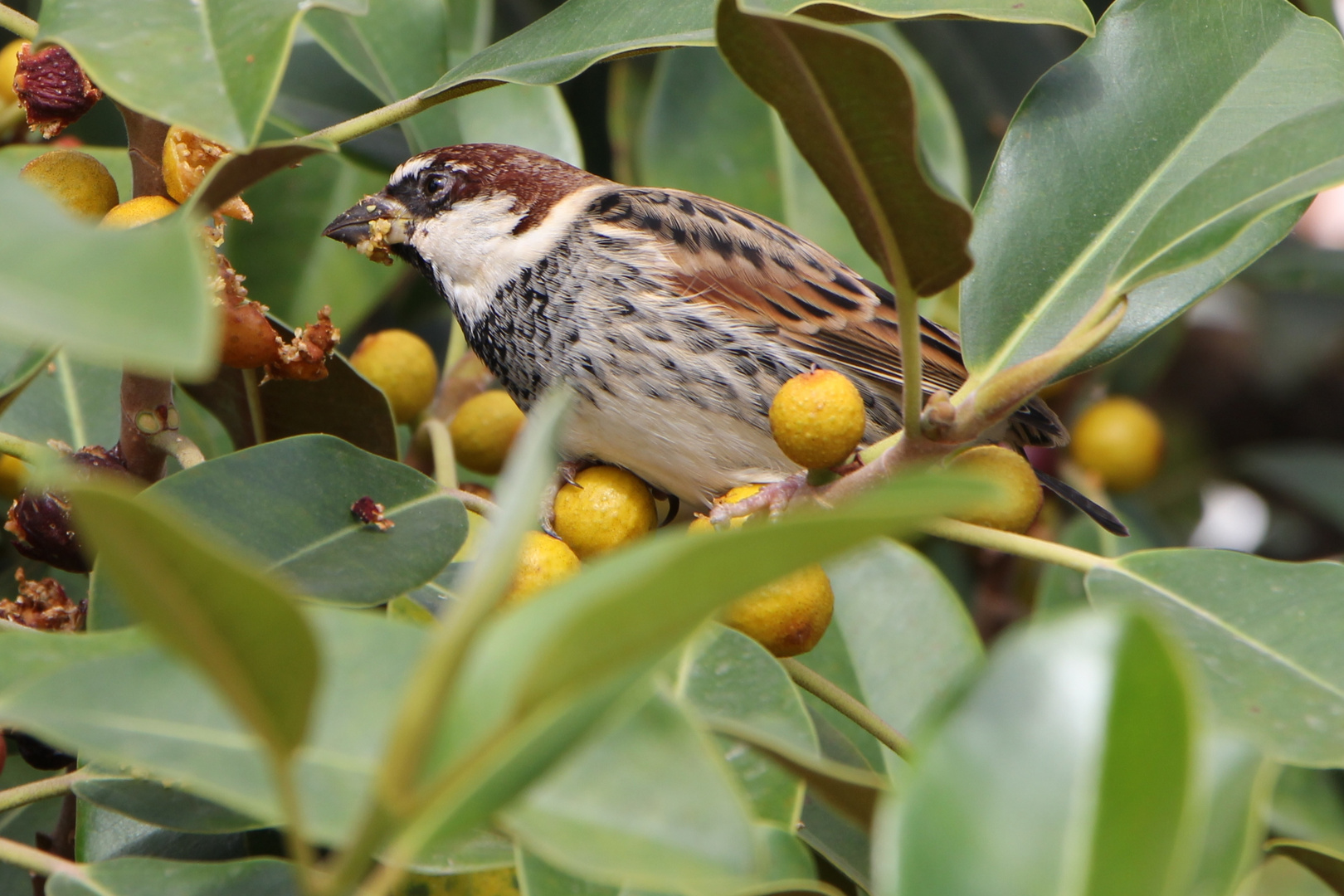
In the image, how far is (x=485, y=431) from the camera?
1839 millimetres

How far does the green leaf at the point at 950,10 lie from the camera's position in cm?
124

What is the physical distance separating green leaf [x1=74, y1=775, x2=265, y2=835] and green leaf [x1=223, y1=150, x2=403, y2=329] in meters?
1.10

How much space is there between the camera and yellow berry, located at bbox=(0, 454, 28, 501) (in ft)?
5.13

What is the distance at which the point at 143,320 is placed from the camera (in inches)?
19.8

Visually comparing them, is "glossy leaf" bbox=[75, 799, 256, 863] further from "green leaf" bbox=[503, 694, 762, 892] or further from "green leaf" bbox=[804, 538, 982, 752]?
"green leaf" bbox=[804, 538, 982, 752]

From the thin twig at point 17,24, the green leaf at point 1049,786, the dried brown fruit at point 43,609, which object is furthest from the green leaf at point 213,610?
the thin twig at point 17,24

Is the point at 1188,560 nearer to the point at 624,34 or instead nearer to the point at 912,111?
the point at 912,111

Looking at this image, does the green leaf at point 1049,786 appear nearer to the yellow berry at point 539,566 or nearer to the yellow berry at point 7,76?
the yellow berry at point 539,566

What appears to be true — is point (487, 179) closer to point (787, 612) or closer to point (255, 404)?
point (255, 404)

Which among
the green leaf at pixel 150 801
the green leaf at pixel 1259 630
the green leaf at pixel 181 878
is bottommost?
Answer: the green leaf at pixel 150 801

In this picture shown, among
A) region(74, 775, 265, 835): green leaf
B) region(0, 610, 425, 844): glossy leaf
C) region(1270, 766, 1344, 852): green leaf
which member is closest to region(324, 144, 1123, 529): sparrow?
region(1270, 766, 1344, 852): green leaf

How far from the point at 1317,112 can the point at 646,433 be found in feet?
3.86

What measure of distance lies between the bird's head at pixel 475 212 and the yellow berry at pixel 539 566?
37.0 inches

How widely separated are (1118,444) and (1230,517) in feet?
5.04
